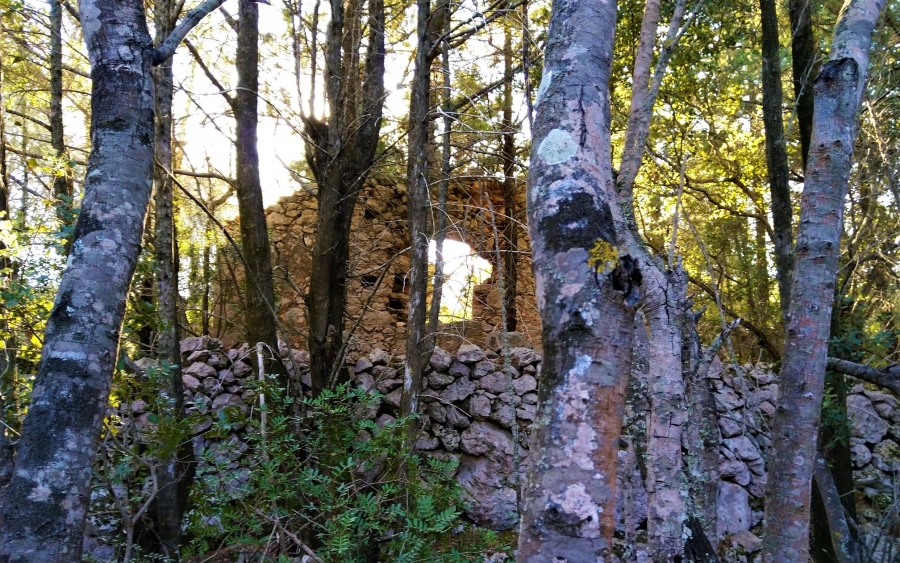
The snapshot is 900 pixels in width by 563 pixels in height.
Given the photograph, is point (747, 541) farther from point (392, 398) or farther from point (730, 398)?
point (392, 398)

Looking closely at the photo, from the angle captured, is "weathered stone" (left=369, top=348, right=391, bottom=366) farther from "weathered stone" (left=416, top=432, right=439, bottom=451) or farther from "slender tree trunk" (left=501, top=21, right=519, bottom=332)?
"slender tree trunk" (left=501, top=21, right=519, bottom=332)

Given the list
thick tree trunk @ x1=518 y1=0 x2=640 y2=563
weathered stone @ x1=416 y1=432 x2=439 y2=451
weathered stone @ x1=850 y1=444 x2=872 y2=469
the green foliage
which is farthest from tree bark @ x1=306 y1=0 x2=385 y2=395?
weathered stone @ x1=850 y1=444 x2=872 y2=469

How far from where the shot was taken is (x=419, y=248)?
443 centimetres

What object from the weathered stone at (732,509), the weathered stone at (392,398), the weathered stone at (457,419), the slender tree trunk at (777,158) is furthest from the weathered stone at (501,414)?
the slender tree trunk at (777,158)

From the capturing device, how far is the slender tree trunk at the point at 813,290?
239 cm

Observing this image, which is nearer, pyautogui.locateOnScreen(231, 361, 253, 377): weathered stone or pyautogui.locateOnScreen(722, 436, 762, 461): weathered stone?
pyautogui.locateOnScreen(231, 361, 253, 377): weathered stone

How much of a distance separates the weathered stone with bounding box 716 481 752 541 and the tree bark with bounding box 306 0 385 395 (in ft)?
13.6

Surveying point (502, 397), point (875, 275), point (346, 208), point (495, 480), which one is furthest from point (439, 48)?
point (875, 275)

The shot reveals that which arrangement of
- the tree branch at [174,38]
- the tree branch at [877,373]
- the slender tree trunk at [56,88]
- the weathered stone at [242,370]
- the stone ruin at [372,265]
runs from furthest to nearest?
the stone ruin at [372,265] → the weathered stone at [242,370] → the slender tree trunk at [56,88] → the tree branch at [877,373] → the tree branch at [174,38]

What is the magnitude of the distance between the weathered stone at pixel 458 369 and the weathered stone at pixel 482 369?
83 mm

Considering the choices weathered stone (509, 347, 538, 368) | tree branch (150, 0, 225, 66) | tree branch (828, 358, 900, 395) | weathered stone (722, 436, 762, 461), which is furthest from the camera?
weathered stone (722, 436, 762, 461)

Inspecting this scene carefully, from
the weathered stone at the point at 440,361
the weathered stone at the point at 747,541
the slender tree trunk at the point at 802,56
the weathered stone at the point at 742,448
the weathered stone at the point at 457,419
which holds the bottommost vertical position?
the weathered stone at the point at 747,541

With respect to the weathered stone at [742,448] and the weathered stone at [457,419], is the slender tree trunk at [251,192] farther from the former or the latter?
the weathered stone at [742,448]

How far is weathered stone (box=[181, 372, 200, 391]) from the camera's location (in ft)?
20.3
